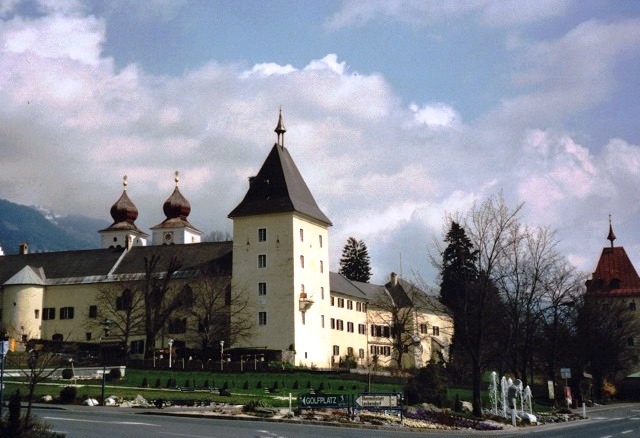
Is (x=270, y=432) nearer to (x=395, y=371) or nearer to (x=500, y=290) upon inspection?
(x=500, y=290)

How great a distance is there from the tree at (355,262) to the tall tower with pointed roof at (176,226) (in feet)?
74.2

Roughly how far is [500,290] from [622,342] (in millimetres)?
36902

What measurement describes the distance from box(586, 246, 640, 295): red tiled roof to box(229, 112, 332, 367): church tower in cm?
4528

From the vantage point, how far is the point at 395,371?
77.8 m

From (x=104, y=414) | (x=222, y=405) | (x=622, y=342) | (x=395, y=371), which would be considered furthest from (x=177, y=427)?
(x=622, y=342)

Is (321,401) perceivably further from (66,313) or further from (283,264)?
(66,313)

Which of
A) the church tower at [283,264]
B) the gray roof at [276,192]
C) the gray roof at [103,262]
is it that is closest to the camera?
the church tower at [283,264]

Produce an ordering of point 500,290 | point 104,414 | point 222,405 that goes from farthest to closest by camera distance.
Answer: point 500,290
point 222,405
point 104,414

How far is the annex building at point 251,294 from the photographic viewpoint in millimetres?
77500

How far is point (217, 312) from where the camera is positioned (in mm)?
78250

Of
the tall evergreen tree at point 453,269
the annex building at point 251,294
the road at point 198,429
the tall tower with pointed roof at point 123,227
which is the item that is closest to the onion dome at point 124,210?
the tall tower with pointed roof at point 123,227

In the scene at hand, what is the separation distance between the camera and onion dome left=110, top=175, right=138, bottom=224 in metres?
117

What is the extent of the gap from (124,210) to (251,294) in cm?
4417

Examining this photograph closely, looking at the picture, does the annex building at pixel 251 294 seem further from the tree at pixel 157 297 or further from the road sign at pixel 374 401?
the road sign at pixel 374 401
